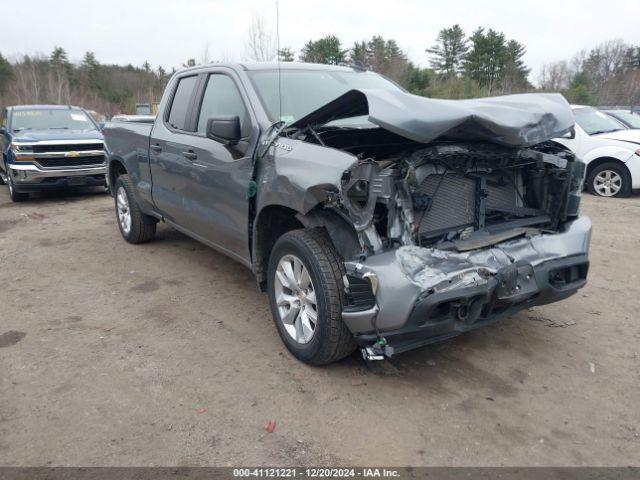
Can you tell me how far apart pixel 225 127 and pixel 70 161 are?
7.23 meters

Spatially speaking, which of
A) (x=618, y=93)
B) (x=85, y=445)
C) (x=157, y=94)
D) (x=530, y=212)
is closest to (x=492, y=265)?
(x=530, y=212)

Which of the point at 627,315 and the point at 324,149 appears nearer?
the point at 324,149

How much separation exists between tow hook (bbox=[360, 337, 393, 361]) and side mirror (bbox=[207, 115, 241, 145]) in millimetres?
1752

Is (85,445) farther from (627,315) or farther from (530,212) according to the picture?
(627,315)

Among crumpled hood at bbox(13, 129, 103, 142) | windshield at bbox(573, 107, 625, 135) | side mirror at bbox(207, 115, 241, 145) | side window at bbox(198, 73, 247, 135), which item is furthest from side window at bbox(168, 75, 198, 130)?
windshield at bbox(573, 107, 625, 135)

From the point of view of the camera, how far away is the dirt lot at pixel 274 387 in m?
2.62

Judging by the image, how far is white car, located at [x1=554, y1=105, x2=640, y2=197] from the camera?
29.8ft

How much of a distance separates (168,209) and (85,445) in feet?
9.16

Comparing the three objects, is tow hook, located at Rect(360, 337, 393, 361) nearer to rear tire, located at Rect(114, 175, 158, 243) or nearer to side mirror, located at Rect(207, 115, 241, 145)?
side mirror, located at Rect(207, 115, 241, 145)

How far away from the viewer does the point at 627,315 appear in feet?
13.6

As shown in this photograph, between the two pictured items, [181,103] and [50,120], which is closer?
[181,103]

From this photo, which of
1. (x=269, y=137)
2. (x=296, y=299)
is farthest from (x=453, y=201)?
(x=269, y=137)

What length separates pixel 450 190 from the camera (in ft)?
10.6

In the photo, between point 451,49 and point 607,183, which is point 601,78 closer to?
point 451,49
